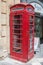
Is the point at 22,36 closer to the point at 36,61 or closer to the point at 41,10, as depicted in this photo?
the point at 36,61

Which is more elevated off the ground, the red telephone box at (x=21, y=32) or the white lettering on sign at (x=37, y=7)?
the white lettering on sign at (x=37, y=7)

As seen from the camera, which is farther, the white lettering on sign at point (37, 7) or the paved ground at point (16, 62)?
the white lettering on sign at point (37, 7)

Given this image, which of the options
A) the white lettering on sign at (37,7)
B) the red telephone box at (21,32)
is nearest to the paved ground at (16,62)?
the red telephone box at (21,32)

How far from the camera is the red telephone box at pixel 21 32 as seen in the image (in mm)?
9086

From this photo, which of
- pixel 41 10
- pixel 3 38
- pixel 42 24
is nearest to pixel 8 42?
pixel 3 38

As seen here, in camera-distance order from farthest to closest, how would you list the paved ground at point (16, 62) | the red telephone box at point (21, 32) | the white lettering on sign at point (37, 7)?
the white lettering on sign at point (37, 7) < the red telephone box at point (21, 32) < the paved ground at point (16, 62)

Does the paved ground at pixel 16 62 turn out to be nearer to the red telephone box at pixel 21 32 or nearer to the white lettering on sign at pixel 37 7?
the red telephone box at pixel 21 32

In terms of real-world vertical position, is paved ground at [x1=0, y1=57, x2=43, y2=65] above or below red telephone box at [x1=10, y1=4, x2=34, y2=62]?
below

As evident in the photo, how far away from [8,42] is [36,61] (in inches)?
54.1

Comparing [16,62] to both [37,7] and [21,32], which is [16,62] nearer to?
[21,32]

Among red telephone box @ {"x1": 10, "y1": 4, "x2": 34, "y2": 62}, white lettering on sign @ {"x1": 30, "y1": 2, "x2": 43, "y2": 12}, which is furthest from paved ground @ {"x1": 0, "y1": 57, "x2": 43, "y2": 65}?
white lettering on sign @ {"x1": 30, "y1": 2, "x2": 43, "y2": 12}

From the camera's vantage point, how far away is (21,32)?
9.27m

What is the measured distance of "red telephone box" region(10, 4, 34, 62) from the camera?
9086 millimetres

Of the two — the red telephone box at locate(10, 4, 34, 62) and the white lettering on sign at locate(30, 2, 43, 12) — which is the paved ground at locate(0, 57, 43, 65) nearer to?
the red telephone box at locate(10, 4, 34, 62)
